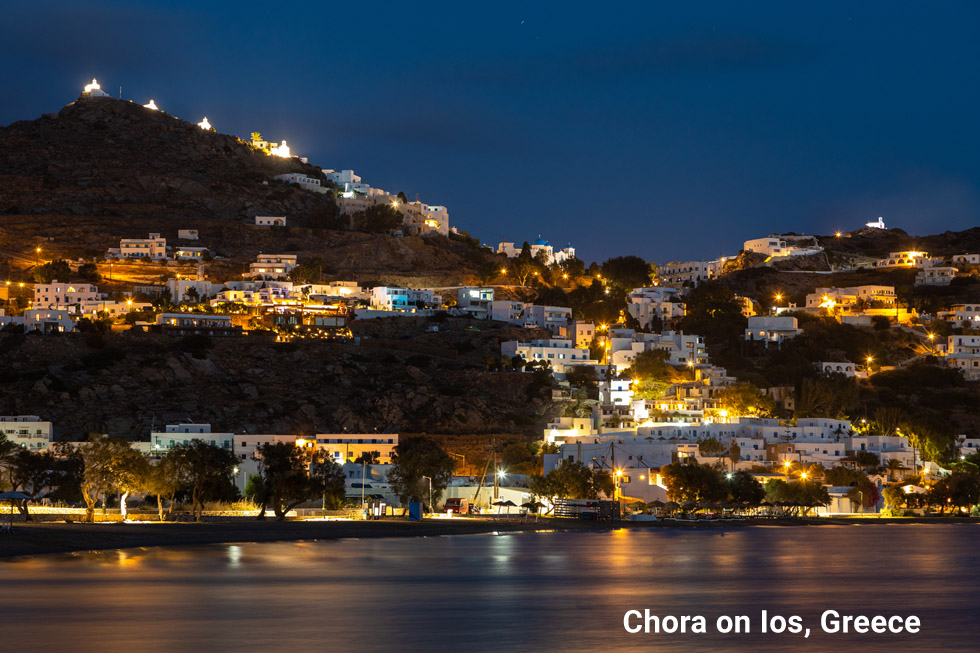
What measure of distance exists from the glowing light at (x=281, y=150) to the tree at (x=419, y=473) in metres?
98.8

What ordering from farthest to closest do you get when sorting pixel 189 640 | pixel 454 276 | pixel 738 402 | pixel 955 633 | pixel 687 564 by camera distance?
pixel 454 276, pixel 738 402, pixel 687 564, pixel 955 633, pixel 189 640

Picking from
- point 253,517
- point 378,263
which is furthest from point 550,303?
point 253,517

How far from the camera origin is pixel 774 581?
3734 centimetres

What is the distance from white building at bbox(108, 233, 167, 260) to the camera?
116 m

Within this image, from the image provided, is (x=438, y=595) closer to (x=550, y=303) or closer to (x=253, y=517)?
(x=253, y=517)

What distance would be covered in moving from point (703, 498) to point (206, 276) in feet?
197

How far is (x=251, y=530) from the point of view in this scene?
161 feet

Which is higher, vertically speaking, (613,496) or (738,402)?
(738,402)

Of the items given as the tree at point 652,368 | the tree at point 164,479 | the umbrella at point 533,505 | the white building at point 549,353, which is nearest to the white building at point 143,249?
the white building at point 549,353

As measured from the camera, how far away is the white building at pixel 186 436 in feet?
232

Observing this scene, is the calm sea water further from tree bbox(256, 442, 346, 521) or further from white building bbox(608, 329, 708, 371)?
white building bbox(608, 329, 708, 371)

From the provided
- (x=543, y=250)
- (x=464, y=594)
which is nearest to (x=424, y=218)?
(x=543, y=250)

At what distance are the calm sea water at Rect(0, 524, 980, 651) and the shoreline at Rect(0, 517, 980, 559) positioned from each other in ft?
3.74

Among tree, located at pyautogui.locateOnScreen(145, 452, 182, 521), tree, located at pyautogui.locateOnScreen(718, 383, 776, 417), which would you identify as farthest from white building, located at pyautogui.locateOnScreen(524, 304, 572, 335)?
tree, located at pyautogui.locateOnScreen(145, 452, 182, 521)
